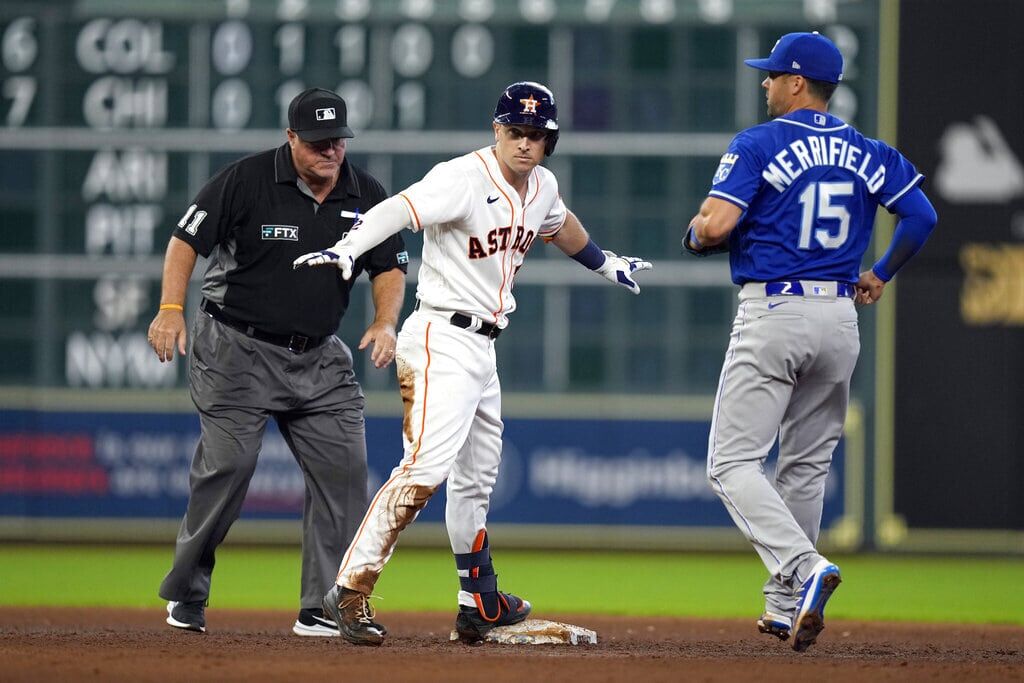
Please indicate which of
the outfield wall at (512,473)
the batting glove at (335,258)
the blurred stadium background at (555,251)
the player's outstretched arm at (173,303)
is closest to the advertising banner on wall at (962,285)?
the blurred stadium background at (555,251)

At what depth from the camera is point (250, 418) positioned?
16.7 ft

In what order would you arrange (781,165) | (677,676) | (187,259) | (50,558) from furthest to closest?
(50,558), (187,259), (781,165), (677,676)

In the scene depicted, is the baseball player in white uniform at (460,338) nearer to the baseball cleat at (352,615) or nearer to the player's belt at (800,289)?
the baseball cleat at (352,615)

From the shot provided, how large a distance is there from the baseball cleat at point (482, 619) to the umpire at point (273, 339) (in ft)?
1.57

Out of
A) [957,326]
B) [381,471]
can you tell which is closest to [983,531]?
[957,326]

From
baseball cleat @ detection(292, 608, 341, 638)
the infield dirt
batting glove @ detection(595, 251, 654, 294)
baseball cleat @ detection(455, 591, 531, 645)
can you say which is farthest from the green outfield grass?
batting glove @ detection(595, 251, 654, 294)

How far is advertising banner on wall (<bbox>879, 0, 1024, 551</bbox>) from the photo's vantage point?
31.4 ft

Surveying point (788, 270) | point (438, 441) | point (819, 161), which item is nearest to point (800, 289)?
point (788, 270)

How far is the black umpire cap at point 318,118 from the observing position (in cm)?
498

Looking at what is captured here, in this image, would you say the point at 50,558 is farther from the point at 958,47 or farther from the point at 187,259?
the point at 958,47

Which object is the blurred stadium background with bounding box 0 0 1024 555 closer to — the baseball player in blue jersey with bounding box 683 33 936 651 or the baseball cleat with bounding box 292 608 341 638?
the baseball cleat with bounding box 292 608 341 638

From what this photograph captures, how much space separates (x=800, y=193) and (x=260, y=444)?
197cm

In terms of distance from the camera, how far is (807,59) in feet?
15.0

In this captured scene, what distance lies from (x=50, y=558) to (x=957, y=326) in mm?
5806
